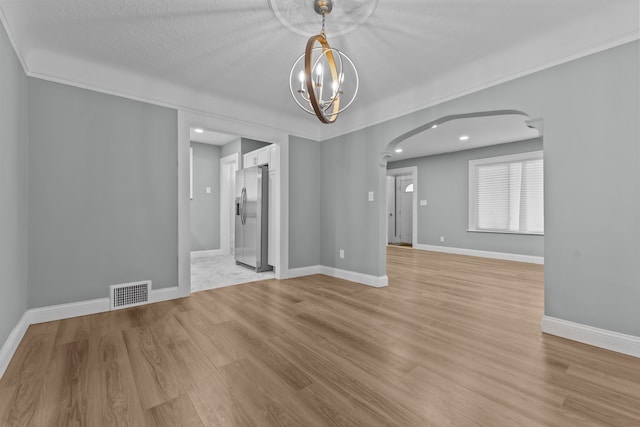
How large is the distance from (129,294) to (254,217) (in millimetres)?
2207

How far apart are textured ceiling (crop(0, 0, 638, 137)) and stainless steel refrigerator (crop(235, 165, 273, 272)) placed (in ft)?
5.14

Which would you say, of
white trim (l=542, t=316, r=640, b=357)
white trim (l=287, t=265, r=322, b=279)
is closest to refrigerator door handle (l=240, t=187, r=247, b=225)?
white trim (l=287, t=265, r=322, b=279)

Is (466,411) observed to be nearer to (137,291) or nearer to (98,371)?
(98,371)

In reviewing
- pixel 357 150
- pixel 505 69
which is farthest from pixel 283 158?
pixel 505 69

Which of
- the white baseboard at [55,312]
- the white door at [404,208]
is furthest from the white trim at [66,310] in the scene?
the white door at [404,208]

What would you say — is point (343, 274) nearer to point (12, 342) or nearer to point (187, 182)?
point (187, 182)

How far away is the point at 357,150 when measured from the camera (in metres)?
4.12

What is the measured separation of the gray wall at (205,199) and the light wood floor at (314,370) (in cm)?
345

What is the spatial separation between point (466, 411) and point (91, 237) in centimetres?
344

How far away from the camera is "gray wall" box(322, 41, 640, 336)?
6.53 ft

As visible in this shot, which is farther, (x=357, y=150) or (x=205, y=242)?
(x=205, y=242)

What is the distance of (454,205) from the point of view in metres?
6.85

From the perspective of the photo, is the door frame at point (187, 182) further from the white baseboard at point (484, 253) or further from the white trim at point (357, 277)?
the white baseboard at point (484, 253)

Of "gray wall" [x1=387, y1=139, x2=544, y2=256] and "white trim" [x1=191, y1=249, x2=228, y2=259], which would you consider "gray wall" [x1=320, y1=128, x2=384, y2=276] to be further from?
"gray wall" [x1=387, y1=139, x2=544, y2=256]
